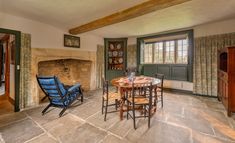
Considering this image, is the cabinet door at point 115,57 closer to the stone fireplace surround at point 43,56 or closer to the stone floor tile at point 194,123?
the stone fireplace surround at point 43,56

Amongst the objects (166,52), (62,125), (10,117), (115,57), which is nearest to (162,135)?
(62,125)

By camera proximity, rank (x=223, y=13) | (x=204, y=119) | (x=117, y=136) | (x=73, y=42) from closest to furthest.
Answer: (x=117, y=136), (x=204, y=119), (x=223, y=13), (x=73, y=42)

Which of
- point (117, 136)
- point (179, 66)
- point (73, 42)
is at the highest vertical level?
point (73, 42)

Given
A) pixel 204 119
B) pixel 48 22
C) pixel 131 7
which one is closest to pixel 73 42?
pixel 48 22

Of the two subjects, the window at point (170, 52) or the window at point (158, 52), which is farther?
the window at point (158, 52)

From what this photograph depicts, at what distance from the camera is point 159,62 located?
5344 mm

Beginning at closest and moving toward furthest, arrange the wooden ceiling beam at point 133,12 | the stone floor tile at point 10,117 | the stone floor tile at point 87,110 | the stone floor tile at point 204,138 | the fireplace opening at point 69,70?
the stone floor tile at point 204,138, the wooden ceiling beam at point 133,12, the stone floor tile at point 10,117, the stone floor tile at point 87,110, the fireplace opening at point 69,70

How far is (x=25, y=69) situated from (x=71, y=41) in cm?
169

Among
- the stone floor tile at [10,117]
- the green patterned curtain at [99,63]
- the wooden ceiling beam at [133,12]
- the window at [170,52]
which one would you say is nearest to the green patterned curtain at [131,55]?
the green patterned curtain at [99,63]

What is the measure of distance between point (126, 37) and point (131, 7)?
3.11 meters

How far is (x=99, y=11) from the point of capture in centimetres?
295

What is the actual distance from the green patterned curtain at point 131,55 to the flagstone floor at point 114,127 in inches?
116

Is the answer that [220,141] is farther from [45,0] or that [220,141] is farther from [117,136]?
[45,0]

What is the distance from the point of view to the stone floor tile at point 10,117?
255 centimetres
